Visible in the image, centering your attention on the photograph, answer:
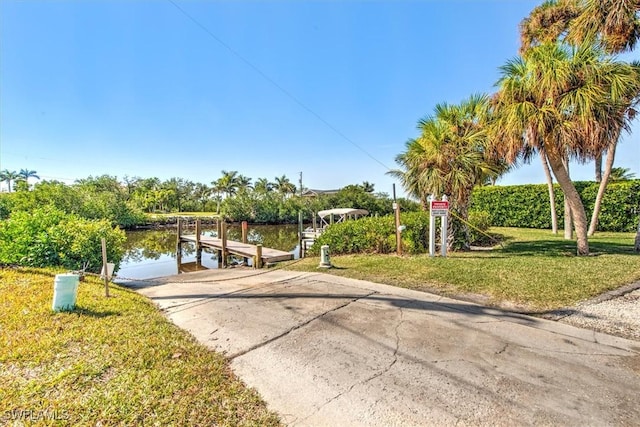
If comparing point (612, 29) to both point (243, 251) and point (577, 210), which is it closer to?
point (577, 210)

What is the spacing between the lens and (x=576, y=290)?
5312 millimetres

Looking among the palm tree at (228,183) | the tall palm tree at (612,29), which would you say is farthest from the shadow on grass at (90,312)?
the palm tree at (228,183)

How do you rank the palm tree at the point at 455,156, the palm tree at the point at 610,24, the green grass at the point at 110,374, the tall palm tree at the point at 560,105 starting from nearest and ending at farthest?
the green grass at the point at 110,374, the tall palm tree at the point at 560,105, the palm tree at the point at 610,24, the palm tree at the point at 455,156

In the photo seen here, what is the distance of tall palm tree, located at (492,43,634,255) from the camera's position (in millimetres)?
6848

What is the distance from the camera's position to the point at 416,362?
3.12 m

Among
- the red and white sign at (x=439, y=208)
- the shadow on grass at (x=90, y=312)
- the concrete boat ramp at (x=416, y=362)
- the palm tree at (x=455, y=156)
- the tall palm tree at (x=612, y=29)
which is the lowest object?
the concrete boat ramp at (x=416, y=362)

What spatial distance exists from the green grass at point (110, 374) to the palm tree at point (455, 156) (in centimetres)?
809

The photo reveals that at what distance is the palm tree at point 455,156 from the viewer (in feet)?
30.0

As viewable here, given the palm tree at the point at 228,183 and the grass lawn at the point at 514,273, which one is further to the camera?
Result: the palm tree at the point at 228,183

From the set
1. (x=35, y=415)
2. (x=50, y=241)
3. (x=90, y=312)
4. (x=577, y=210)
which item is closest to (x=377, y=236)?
(x=577, y=210)

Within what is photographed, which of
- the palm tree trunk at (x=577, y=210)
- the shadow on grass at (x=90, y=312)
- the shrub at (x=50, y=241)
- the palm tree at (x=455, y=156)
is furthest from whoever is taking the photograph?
the palm tree at (x=455, y=156)

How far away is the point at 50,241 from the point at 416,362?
8220 millimetres

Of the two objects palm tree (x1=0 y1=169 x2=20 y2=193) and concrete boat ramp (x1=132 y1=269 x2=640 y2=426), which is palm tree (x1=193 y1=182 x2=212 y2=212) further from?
concrete boat ramp (x1=132 y1=269 x2=640 y2=426)

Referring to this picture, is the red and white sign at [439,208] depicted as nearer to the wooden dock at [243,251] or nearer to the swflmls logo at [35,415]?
the wooden dock at [243,251]
